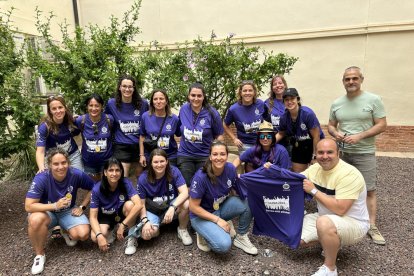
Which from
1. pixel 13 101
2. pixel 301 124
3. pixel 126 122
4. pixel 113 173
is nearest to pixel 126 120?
pixel 126 122

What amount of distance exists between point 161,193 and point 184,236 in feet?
1.97

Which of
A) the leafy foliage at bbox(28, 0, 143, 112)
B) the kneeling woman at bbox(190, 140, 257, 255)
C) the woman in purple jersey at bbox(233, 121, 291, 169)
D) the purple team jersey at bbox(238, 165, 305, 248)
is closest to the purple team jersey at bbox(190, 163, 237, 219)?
the kneeling woman at bbox(190, 140, 257, 255)

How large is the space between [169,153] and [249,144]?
46.4 inches

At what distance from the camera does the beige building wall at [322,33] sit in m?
7.42

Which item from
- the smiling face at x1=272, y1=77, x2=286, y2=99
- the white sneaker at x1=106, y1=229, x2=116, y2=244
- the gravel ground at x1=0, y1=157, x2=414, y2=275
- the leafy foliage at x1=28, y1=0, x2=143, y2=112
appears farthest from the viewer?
the leafy foliage at x1=28, y1=0, x2=143, y2=112

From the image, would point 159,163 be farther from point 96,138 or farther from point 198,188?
point 96,138

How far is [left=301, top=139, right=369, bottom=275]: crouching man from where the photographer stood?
9.12 ft

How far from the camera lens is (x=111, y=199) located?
11.3ft

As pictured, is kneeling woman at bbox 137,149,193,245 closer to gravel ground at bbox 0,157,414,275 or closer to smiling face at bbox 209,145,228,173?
gravel ground at bbox 0,157,414,275

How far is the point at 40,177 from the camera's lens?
3.24 m

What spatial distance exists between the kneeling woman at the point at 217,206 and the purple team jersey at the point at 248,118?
985 mm

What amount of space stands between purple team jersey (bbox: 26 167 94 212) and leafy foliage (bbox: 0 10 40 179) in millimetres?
1214

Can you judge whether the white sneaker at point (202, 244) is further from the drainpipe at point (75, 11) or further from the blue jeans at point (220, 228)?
the drainpipe at point (75, 11)

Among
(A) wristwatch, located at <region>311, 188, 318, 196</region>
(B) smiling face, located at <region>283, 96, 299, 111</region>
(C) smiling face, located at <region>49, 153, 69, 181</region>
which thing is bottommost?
(A) wristwatch, located at <region>311, 188, 318, 196</region>
